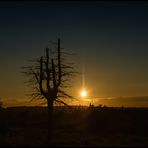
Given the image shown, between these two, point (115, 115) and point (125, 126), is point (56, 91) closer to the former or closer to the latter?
point (125, 126)

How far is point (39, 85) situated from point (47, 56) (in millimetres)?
2930

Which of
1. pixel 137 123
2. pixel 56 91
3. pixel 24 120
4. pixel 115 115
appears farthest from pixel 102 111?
pixel 56 91

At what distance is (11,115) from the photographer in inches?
2955

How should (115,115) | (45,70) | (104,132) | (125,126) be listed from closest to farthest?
(45,70)
(104,132)
(125,126)
(115,115)

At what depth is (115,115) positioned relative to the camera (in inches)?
2566

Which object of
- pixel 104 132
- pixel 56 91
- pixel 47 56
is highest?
pixel 47 56

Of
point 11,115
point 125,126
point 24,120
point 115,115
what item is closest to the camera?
point 125,126

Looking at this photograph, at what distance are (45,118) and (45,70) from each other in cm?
3212

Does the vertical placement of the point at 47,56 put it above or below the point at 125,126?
above

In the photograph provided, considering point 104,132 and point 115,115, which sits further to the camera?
point 115,115

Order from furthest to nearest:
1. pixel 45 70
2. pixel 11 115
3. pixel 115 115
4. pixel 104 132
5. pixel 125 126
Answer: pixel 11 115 → pixel 115 115 → pixel 125 126 → pixel 104 132 → pixel 45 70

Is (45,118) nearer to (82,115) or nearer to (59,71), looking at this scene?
(82,115)

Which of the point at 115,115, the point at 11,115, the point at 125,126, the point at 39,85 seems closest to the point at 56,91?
the point at 39,85

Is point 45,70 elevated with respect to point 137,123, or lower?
elevated
